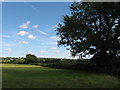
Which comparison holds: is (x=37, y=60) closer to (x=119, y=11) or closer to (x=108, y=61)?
(x=108, y=61)

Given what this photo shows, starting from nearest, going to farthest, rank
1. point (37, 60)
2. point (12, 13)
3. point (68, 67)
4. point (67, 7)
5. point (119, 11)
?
point (119, 11) → point (12, 13) → point (67, 7) → point (68, 67) → point (37, 60)

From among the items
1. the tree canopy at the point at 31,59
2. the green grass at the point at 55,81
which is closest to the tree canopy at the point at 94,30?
the green grass at the point at 55,81

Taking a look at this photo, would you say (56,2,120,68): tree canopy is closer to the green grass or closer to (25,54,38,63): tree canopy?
the green grass

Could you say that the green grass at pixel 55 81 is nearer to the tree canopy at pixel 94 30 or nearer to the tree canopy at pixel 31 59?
the tree canopy at pixel 94 30

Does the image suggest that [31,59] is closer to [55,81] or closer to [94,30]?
[94,30]

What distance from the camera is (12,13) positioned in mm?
20297

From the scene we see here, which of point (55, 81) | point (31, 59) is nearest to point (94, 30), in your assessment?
point (55, 81)

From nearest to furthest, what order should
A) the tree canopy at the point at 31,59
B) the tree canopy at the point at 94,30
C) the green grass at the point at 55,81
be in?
the green grass at the point at 55,81 → the tree canopy at the point at 94,30 → the tree canopy at the point at 31,59

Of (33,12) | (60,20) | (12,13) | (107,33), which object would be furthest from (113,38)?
(12,13)

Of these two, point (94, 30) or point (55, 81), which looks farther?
point (94, 30)

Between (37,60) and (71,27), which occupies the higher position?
(71,27)

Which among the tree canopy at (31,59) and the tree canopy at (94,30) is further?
the tree canopy at (31,59)

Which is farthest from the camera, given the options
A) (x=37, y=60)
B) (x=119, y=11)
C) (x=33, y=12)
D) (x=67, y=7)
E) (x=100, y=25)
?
(x=37, y=60)

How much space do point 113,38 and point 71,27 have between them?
22.6ft
